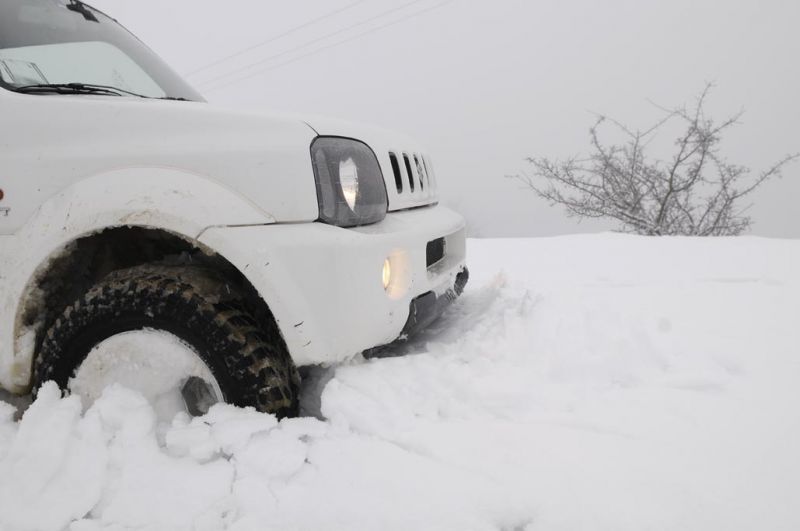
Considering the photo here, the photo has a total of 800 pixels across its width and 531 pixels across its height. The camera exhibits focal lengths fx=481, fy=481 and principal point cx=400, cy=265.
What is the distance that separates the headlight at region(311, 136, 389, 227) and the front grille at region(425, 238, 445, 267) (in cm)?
36

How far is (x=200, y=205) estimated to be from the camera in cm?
143

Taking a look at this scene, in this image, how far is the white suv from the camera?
4.69ft

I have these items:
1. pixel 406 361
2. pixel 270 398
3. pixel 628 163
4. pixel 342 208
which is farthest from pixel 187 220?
pixel 628 163

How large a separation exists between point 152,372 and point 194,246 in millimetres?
419

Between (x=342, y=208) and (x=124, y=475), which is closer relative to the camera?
(x=124, y=475)

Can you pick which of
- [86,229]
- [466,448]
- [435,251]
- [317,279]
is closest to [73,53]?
[86,229]

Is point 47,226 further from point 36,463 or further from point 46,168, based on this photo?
point 36,463

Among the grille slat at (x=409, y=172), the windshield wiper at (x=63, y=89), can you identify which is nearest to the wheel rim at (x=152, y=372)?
the windshield wiper at (x=63, y=89)

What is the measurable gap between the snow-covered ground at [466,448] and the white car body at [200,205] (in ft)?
0.85

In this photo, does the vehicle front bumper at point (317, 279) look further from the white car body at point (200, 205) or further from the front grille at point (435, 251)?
the front grille at point (435, 251)

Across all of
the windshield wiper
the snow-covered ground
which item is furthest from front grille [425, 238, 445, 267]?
the windshield wiper

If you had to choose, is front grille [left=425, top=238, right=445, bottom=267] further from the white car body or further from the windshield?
the windshield

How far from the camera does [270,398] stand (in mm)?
1474

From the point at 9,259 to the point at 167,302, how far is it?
1.89 feet
